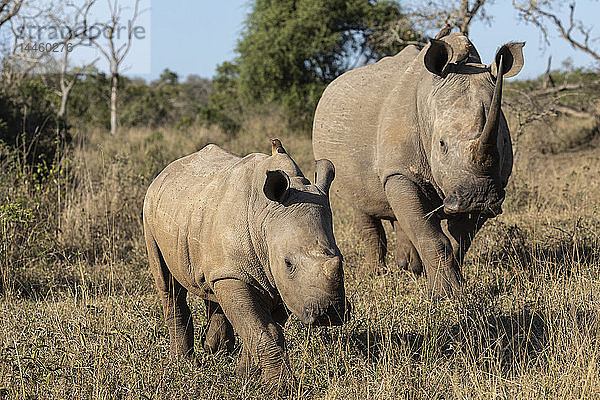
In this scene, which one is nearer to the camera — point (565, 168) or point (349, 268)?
point (349, 268)

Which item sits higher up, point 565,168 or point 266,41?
point 266,41

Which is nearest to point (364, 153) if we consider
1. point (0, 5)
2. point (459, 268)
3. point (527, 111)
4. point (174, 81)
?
point (459, 268)

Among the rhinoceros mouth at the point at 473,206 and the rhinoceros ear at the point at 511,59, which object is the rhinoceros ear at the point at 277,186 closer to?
the rhinoceros mouth at the point at 473,206

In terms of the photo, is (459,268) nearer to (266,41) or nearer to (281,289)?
(281,289)

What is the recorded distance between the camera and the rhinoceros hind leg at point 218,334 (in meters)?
4.96

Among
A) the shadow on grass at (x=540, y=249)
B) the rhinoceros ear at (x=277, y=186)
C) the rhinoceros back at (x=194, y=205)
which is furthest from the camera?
the shadow on grass at (x=540, y=249)

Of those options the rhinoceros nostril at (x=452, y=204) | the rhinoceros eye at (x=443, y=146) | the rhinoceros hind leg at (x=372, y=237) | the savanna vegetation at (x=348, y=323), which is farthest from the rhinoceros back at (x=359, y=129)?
the rhinoceros nostril at (x=452, y=204)

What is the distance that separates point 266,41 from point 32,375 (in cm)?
1787

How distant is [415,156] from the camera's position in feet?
20.3

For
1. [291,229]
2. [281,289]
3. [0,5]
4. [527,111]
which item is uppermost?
[0,5]

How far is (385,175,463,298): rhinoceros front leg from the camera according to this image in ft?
19.4

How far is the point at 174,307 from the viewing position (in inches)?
200

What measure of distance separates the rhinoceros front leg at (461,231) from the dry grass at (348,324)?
31 centimetres

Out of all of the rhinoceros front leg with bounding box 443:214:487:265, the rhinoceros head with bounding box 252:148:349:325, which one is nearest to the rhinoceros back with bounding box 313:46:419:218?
the rhinoceros front leg with bounding box 443:214:487:265
